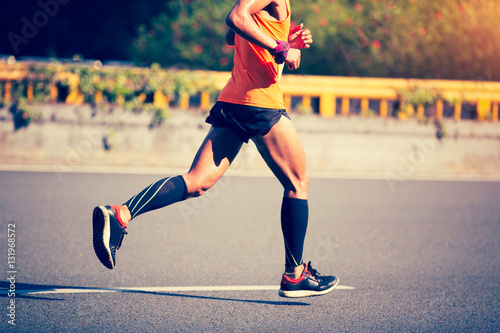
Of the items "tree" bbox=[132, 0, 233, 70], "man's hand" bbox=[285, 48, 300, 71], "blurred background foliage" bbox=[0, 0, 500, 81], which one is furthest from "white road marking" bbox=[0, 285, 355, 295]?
"tree" bbox=[132, 0, 233, 70]

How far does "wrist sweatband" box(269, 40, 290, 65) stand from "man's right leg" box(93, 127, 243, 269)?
511 mm

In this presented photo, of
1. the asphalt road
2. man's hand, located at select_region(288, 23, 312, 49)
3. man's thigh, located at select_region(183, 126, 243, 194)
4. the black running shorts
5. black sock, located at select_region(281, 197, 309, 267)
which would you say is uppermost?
man's hand, located at select_region(288, 23, 312, 49)

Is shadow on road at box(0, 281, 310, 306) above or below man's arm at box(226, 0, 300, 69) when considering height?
below

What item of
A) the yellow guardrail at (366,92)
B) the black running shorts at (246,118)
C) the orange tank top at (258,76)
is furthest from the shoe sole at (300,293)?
the yellow guardrail at (366,92)

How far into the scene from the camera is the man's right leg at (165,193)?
3.62 m

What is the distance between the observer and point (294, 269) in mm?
3971

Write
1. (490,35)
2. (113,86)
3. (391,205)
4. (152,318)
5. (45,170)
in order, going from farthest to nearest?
(490,35) < (113,86) < (45,170) < (391,205) < (152,318)

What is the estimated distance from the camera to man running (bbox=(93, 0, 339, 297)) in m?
3.74

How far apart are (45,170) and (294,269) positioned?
251 inches

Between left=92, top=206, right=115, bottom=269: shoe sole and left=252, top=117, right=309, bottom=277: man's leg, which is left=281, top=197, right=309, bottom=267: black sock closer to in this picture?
left=252, top=117, right=309, bottom=277: man's leg

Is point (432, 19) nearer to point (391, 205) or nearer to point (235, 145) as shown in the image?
point (391, 205)

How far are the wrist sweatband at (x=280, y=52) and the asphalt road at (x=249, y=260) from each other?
1.37m

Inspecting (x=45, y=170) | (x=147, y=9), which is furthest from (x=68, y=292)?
(x=147, y=9)

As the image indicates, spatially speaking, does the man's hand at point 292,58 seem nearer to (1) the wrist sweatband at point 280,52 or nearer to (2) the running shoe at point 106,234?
(1) the wrist sweatband at point 280,52
